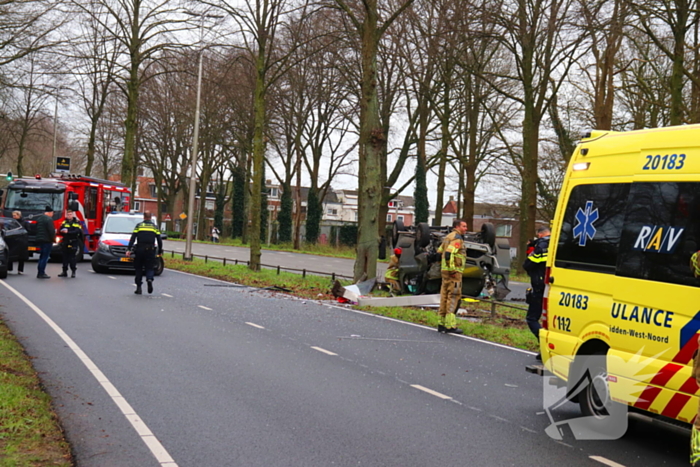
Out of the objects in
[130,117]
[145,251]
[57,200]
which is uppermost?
[130,117]

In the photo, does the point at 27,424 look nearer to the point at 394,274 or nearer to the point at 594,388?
the point at 594,388

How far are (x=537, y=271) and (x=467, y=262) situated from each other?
5762 mm

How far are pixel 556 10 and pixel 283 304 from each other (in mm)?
13487

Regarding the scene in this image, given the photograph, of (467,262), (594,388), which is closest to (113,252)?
(467,262)

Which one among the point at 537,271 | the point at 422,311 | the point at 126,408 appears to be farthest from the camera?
the point at 422,311

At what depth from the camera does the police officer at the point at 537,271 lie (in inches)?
474

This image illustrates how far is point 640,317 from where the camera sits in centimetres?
629

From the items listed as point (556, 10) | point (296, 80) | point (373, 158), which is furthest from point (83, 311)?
point (296, 80)

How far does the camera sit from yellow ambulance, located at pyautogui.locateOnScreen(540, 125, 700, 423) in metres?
5.94

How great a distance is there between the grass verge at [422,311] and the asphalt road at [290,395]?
0.83m

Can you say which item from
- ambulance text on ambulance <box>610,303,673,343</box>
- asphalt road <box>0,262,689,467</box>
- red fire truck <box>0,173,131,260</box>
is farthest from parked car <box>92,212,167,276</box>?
ambulance text on ambulance <box>610,303,673,343</box>

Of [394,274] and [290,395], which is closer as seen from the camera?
[290,395]

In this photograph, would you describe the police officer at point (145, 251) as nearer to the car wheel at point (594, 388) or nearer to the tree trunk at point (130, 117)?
the car wheel at point (594, 388)

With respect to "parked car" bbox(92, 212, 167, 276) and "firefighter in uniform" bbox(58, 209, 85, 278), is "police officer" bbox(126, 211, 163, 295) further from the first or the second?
"parked car" bbox(92, 212, 167, 276)
